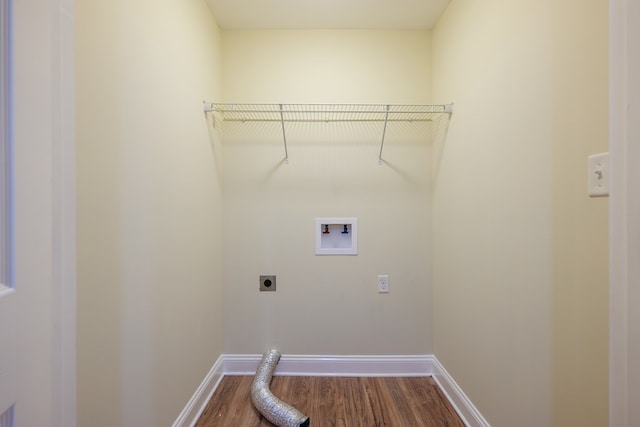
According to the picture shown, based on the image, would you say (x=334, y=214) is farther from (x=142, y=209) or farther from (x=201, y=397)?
(x=201, y=397)

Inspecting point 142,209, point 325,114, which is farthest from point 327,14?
point 142,209

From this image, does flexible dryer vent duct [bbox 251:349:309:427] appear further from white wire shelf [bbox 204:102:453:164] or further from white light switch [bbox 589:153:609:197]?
white light switch [bbox 589:153:609:197]

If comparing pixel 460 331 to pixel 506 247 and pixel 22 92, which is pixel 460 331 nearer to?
pixel 506 247

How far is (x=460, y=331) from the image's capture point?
1.55 metres

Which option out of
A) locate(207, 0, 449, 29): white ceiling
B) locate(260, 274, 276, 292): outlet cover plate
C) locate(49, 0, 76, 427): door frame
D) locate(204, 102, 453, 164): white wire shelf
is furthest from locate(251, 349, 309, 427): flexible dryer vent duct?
locate(207, 0, 449, 29): white ceiling

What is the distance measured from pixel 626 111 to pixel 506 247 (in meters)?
0.72

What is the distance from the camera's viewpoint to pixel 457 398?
154 centimetres

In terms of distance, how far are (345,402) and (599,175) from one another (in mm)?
1653

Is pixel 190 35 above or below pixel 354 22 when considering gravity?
below

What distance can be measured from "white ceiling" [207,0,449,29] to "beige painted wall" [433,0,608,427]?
9.0 inches

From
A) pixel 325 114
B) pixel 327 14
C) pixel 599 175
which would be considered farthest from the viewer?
pixel 325 114

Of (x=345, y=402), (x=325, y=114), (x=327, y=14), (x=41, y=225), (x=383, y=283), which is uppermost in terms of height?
(x=327, y=14)

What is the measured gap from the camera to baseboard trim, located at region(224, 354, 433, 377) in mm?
1889

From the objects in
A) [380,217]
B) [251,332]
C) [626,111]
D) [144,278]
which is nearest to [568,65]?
[626,111]
